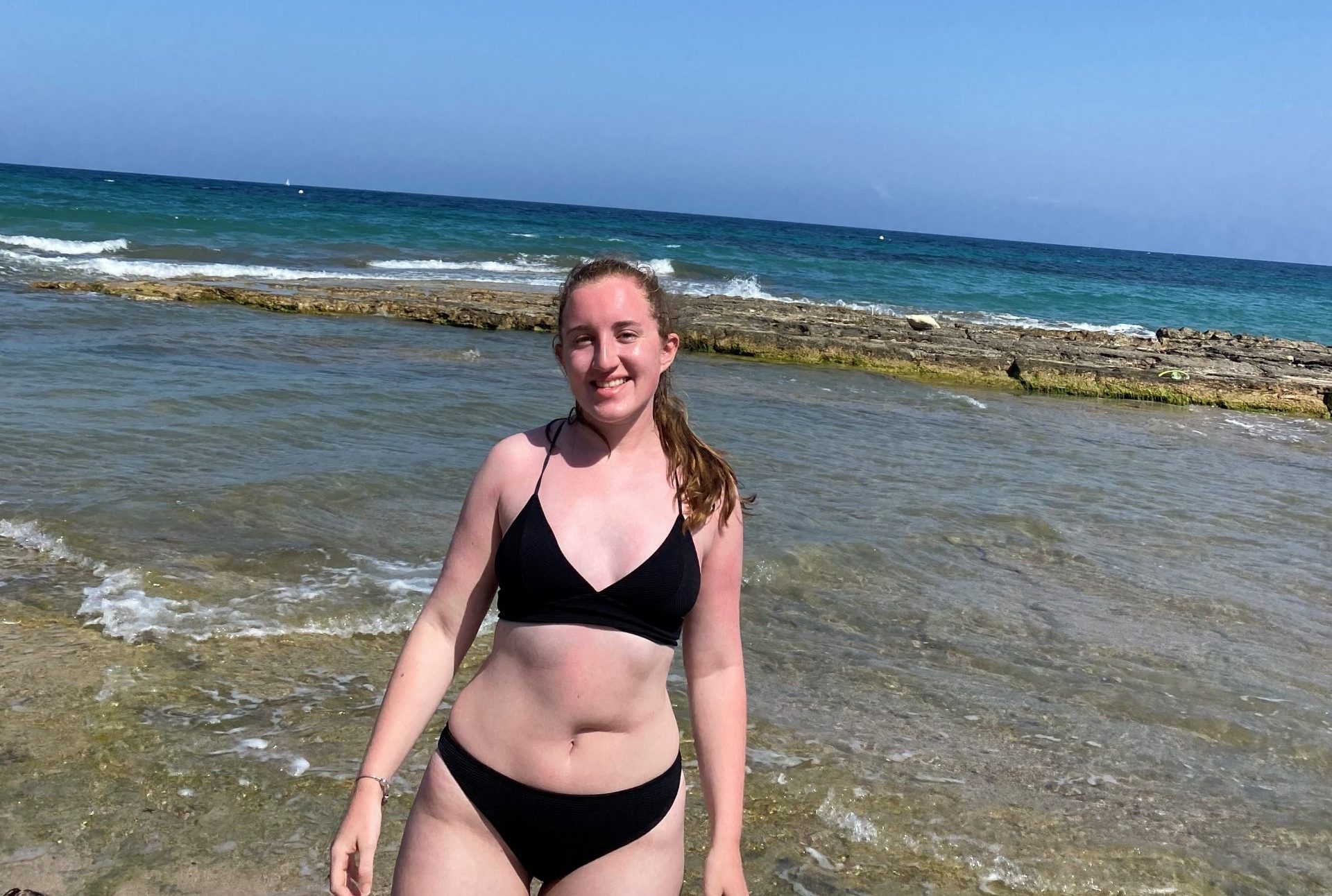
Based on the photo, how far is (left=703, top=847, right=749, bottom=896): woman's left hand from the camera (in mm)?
2312

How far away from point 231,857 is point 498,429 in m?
7.71

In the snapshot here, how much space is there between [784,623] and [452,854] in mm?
4206

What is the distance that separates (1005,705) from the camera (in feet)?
17.7

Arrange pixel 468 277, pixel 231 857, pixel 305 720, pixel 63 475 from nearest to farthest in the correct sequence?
pixel 231 857
pixel 305 720
pixel 63 475
pixel 468 277

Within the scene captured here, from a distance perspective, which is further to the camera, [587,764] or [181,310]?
[181,310]

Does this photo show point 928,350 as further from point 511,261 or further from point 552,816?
point 511,261

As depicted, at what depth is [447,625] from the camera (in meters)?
2.40

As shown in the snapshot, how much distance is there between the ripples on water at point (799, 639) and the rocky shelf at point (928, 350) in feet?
21.3

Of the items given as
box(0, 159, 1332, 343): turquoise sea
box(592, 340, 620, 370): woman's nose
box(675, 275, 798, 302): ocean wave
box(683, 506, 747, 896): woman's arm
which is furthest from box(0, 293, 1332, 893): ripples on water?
box(675, 275, 798, 302): ocean wave

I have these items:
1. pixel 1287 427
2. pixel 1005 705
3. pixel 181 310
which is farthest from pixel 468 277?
pixel 1005 705

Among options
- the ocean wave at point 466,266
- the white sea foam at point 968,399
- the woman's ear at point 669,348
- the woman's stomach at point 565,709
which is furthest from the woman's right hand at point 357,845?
the ocean wave at point 466,266

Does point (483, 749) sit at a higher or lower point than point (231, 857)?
higher

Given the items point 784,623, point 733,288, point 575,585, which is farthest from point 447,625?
point 733,288

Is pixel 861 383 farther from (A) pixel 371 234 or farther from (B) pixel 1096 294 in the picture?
(B) pixel 1096 294
